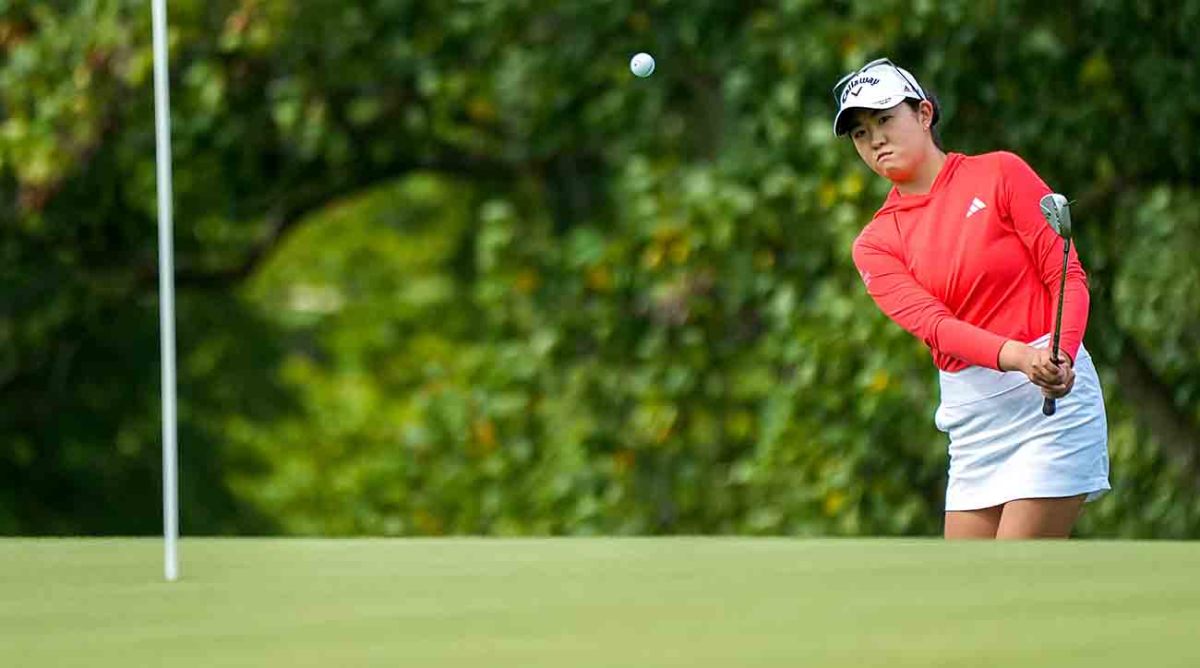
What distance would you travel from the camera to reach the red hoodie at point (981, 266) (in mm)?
4086

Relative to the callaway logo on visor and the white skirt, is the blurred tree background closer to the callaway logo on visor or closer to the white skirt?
the callaway logo on visor

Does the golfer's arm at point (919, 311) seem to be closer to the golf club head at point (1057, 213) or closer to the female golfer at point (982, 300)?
the female golfer at point (982, 300)

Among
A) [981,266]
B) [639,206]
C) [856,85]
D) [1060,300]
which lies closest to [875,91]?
A: [856,85]

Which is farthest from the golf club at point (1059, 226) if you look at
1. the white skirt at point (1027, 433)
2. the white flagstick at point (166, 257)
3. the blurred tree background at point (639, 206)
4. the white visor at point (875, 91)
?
the blurred tree background at point (639, 206)

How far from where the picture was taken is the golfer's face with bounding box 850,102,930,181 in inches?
166

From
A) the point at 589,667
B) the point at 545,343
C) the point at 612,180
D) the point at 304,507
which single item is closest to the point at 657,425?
the point at 545,343

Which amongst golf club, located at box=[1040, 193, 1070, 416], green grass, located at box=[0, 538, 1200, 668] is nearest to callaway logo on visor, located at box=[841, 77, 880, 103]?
golf club, located at box=[1040, 193, 1070, 416]

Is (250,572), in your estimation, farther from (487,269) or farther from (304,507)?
(304,507)

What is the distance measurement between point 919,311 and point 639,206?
11.9ft

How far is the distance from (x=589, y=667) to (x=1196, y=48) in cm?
538

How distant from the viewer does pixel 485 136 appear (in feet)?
31.0

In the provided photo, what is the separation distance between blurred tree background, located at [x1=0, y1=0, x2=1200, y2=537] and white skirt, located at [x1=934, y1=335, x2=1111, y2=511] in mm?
2839

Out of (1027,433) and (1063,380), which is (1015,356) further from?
(1027,433)

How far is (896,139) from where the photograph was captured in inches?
166
